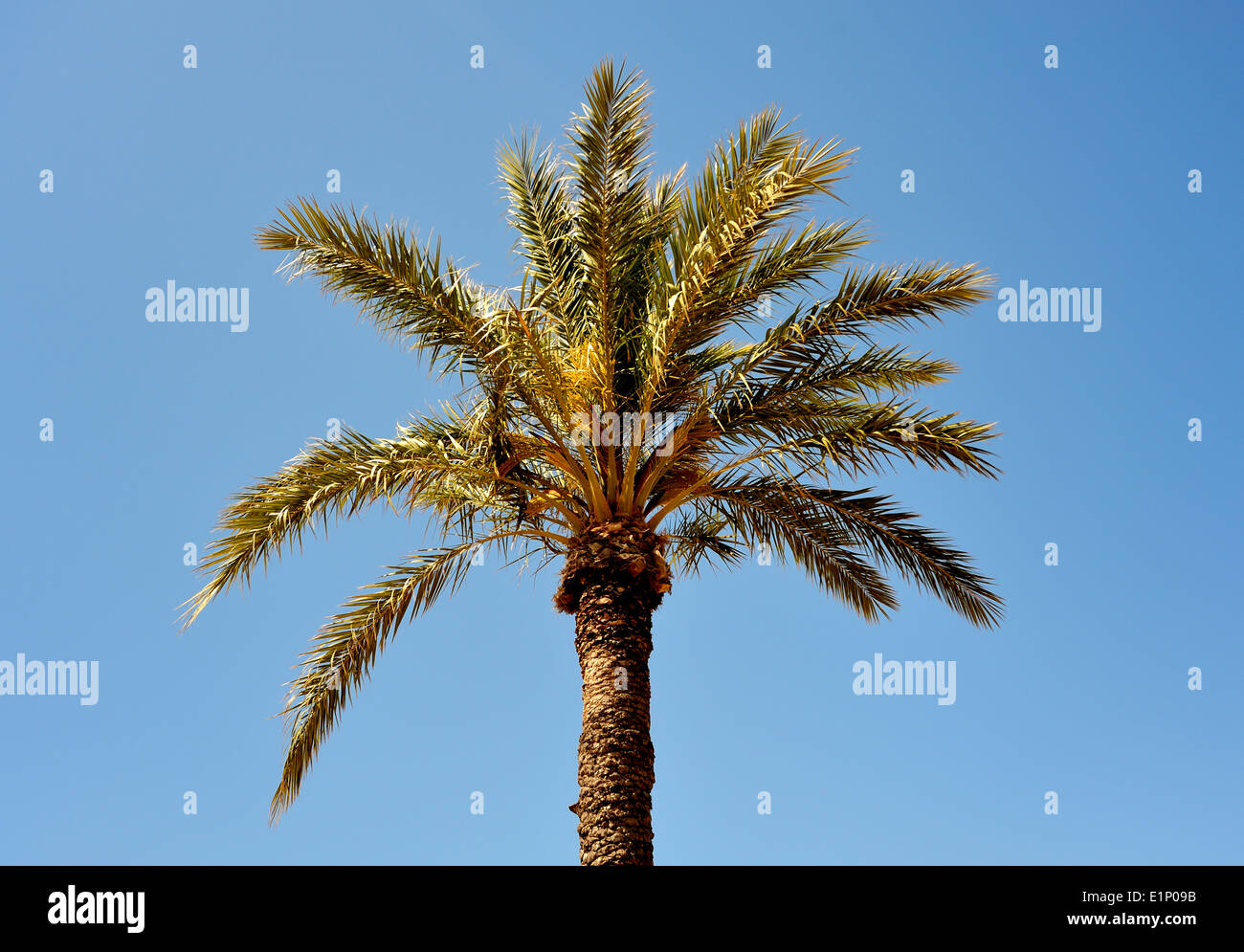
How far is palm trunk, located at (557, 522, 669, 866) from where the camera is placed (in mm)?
10352

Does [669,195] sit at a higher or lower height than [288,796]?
higher

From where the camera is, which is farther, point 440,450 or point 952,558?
point 952,558

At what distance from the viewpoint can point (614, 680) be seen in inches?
430

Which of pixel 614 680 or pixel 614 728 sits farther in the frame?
pixel 614 680

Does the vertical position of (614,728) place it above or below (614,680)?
below

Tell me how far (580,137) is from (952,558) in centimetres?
579

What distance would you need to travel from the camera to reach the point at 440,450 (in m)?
11.4

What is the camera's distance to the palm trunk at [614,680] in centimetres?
1035
